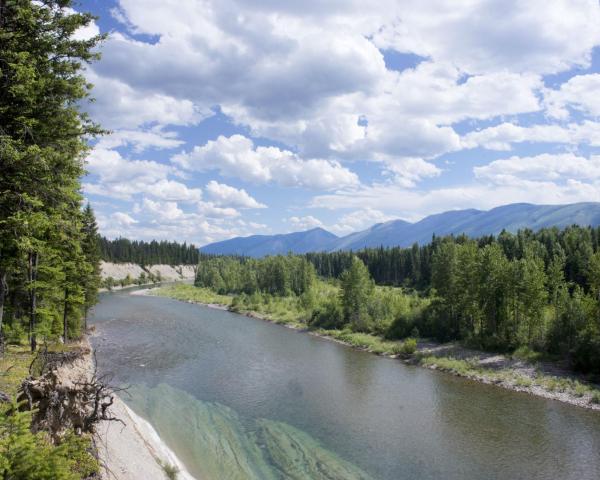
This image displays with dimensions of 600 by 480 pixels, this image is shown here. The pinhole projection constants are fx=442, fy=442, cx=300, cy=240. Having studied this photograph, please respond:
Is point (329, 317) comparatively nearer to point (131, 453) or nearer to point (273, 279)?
point (131, 453)

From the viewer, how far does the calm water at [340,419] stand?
2430 cm

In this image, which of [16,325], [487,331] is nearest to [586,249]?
[487,331]

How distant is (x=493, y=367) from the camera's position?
4659cm

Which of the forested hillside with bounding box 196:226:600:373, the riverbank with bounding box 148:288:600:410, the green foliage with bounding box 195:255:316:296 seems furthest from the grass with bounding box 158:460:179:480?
the green foliage with bounding box 195:255:316:296

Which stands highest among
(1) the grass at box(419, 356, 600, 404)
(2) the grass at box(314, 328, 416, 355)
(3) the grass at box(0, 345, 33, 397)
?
(3) the grass at box(0, 345, 33, 397)

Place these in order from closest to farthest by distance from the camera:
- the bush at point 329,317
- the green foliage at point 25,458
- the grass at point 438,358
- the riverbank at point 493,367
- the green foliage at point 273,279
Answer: the green foliage at point 25,458, the riverbank at point 493,367, the grass at point 438,358, the bush at point 329,317, the green foliage at point 273,279

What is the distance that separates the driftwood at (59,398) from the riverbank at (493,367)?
36.2m

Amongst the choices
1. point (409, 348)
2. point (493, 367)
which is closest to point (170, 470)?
point (493, 367)

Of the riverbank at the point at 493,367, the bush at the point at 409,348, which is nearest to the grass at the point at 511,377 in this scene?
the riverbank at the point at 493,367

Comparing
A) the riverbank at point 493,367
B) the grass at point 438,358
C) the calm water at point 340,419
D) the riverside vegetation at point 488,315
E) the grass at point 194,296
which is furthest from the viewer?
the grass at point 194,296

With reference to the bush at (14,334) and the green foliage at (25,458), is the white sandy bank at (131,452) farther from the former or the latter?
the bush at (14,334)

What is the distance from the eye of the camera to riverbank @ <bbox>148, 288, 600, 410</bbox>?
3788 cm

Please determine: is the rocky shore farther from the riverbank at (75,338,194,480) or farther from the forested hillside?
the forested hillside

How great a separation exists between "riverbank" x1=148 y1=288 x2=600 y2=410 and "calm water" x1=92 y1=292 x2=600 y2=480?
6.62ft
